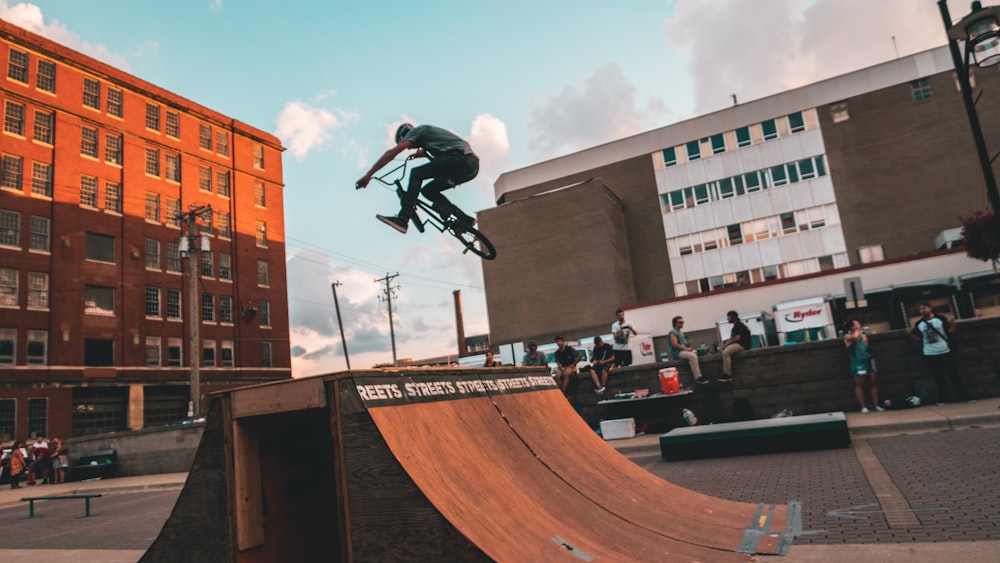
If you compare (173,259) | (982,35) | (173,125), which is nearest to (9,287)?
(173,259)

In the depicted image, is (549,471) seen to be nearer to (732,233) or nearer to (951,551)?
(951,551)

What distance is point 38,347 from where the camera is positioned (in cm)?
3281

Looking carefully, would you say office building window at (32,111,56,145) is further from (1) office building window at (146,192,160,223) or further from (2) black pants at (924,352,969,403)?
(2) black pants at (924,352,969,403)

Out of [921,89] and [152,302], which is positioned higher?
[921,89]

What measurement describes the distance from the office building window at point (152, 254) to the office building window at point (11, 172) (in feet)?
25.8

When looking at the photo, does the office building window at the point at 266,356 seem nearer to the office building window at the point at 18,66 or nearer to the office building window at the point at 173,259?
the office building window at the point at 173,259

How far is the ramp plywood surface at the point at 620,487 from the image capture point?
506 cm

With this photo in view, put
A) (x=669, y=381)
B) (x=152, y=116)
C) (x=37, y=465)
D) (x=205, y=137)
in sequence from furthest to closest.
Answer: (x=205, y=137), (x=152, y=116), (x=37, y=465), (x=669, y=381)

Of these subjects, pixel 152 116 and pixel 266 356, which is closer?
pixel 152 116

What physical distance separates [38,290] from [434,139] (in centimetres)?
3593

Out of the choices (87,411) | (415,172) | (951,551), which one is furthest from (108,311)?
(951,551)

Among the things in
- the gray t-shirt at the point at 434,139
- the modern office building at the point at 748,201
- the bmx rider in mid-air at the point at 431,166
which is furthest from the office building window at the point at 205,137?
the gray t-shirt at the point at 434,139

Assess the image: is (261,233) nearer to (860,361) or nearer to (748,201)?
(748,201)

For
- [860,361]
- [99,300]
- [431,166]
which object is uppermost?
[99,300]
